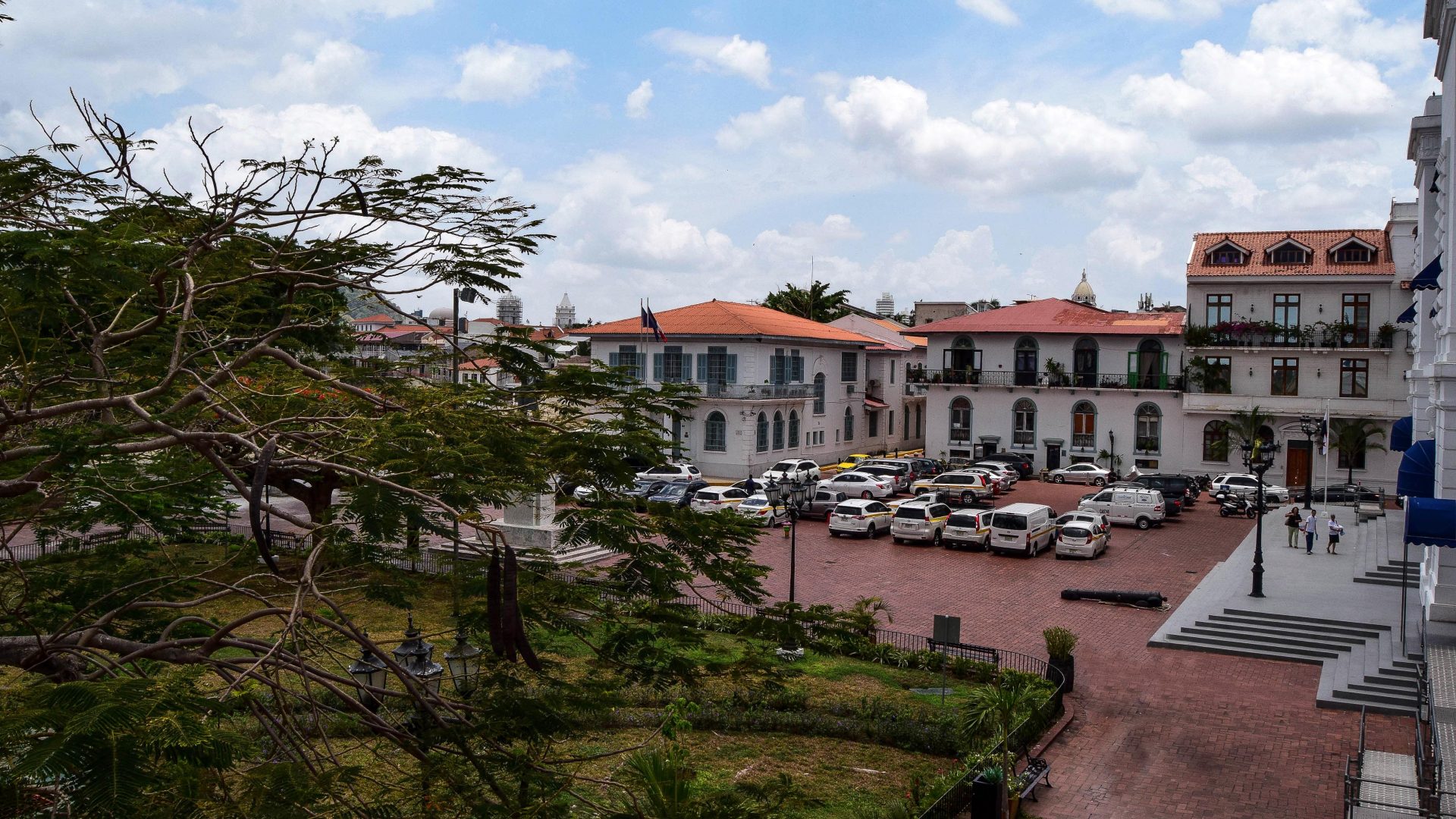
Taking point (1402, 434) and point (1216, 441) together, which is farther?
point (1216, 441)

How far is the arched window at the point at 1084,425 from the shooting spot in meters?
51.3

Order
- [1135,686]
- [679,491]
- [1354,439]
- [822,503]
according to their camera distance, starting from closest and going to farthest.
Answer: [1135,686], [679,491], [822,503], [1354,439]

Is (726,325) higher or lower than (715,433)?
higher

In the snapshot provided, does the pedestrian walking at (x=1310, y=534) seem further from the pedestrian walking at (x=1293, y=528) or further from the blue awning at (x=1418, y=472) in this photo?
the blue awning at (x=1418, y=472)

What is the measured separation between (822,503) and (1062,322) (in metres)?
20.7

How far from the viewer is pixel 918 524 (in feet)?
109

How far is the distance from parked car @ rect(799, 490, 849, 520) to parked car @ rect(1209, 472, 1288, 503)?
15.8 metres

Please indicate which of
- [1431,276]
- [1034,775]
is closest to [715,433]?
[1431,276]

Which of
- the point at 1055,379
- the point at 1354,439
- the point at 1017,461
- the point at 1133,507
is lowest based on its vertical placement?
the point at 1133,507

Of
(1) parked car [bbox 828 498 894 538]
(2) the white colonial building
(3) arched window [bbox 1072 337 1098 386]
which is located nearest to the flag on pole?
(2) the white colonial building

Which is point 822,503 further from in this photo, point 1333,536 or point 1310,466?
point 1310,466

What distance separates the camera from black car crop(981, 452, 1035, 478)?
50.1 metres

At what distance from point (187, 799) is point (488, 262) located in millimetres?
5943

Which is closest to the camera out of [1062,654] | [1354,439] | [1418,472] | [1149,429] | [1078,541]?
[1062,654]
